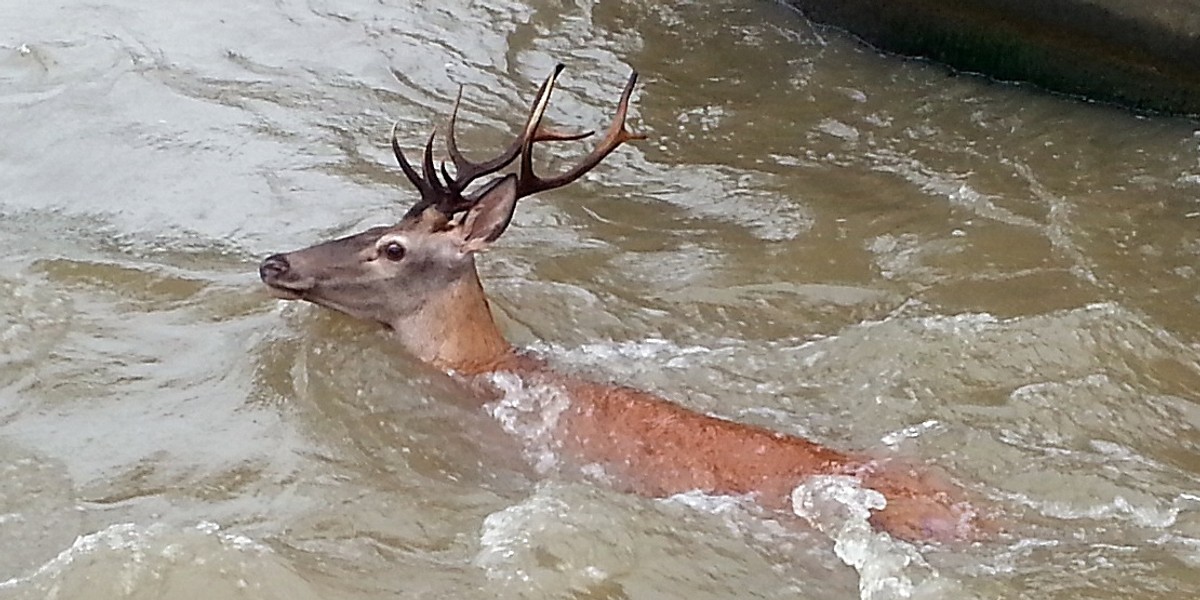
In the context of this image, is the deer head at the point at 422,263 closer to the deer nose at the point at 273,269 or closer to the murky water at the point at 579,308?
the deer nose at the point at 273,269

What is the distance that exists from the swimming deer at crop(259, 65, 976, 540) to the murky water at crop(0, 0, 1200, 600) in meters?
0.15

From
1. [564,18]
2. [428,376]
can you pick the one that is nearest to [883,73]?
[564,18]

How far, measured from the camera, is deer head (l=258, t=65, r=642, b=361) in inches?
229

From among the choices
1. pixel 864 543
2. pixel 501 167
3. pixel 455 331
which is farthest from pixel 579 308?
pixel 864 543

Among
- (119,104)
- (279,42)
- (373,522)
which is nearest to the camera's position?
(373,522)

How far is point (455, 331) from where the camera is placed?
5910 mm

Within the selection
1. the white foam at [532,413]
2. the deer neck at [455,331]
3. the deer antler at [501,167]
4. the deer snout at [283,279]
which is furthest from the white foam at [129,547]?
the deer antler at [501,167]

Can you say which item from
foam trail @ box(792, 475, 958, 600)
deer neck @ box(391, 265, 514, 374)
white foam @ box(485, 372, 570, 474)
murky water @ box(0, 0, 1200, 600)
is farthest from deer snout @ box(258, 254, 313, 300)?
foam trail @ box(792, 475, 958, 600)

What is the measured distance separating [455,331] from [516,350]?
0.26 metres

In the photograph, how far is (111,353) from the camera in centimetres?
567

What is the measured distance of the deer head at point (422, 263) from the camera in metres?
5.82

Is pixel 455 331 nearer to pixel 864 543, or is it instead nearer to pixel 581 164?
pixel 581 164

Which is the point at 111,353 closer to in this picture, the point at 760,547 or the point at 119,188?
the point at 119,188

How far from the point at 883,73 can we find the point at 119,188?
4725 millimetres
